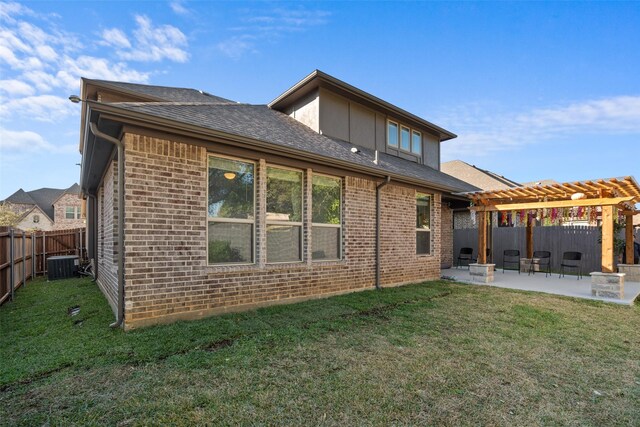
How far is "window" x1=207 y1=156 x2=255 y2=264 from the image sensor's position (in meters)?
5.15

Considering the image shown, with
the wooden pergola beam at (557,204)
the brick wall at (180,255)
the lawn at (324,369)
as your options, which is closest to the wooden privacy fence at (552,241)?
the wooden pergola beam at (557,204)

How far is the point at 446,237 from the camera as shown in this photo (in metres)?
12.7

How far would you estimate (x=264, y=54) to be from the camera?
33.6 ft

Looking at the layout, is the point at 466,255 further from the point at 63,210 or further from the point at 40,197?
the point at 40,197

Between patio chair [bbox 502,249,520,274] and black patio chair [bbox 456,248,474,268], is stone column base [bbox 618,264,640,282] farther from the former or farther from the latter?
black patio chair [bbox 456,248,474,268]

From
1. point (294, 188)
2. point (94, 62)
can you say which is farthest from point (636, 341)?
point (94, 62)

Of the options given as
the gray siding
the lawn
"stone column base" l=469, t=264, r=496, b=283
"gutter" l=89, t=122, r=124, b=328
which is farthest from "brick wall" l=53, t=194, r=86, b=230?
"stone column base" l=469, t=264, r=496, b=283

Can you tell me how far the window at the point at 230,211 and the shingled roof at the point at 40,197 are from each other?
36.5 meters

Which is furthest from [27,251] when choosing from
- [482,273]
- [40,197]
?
[40,197]

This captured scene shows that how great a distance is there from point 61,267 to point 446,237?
45.9 feet

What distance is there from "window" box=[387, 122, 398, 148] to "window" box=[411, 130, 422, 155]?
1.06m

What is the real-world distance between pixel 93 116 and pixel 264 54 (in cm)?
743

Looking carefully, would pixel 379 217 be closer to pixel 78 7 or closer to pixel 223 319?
pixel 223 319

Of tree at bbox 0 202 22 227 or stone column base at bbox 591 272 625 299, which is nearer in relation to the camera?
stone column base at bbox 591 272 625 299
